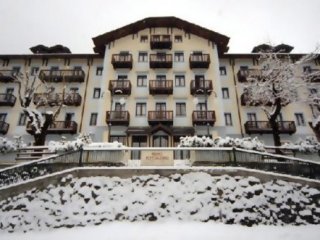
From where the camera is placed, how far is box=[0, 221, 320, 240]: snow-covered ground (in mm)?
Result: 11461

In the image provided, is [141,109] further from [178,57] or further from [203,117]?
[178,57]

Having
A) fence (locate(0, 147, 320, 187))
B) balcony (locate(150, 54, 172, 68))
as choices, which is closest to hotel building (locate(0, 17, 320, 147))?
balcony (locate(150, 54, 172, 68))

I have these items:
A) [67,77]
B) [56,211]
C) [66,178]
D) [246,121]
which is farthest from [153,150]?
[67,77]

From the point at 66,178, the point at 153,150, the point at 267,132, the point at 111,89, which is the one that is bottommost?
the point at 66,178

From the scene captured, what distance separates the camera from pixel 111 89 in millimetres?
29531

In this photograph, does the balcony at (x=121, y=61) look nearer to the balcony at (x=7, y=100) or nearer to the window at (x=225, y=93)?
the window at (x=225, y=93)

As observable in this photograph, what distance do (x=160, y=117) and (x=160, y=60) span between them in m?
7.07

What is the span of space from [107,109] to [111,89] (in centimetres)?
210

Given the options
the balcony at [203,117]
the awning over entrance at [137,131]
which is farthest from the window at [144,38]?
the awning over entrance at [137,131]

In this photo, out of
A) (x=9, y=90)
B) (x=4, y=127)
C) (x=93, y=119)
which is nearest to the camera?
(x=4, y=127)

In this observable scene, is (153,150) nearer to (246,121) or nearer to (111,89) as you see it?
(111,89)

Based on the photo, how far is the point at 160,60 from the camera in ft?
103

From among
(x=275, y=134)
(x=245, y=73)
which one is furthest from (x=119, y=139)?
(x=245, y=73)

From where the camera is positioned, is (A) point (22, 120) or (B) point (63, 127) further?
(A) point (22, 120)
